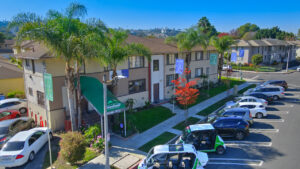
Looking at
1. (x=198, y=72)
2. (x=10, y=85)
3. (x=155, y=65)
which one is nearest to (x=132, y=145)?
(x=155, y=65)

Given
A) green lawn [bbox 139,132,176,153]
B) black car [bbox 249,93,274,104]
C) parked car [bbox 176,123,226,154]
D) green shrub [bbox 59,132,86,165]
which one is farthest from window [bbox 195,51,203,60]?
green shrub [bbox 59,132,86,165]

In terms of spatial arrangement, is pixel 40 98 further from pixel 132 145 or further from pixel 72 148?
pixel 132 145

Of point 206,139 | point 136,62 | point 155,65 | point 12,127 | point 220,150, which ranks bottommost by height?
point 220,150

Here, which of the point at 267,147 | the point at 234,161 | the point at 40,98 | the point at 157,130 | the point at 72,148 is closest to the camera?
the point at 72,148

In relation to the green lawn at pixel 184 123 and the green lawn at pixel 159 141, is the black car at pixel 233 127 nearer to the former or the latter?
the green lawn at pixel 184 123

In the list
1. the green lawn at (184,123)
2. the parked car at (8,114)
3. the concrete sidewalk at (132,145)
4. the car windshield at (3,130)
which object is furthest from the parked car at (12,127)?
the green lawn at (184,123)

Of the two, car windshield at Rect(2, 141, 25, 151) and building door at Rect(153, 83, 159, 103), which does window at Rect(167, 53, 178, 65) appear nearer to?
building door at Rect(153, 83, 159, 103)
